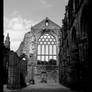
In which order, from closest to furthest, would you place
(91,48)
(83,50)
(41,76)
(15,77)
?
(91,48)
(83,50)
(15,77)
(41,76)

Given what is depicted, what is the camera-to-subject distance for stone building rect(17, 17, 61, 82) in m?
33.7

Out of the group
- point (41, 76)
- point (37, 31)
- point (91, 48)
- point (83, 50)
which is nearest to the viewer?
point (91, 48)

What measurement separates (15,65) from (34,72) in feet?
58.0

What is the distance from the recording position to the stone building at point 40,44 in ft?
111

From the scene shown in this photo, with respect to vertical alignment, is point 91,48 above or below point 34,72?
above

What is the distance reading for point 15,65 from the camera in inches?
630

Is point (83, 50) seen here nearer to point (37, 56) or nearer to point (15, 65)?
point (15, 65)

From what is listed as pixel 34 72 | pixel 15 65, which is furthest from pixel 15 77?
pixel 34 72

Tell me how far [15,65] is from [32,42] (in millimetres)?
19207

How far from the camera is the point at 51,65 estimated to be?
3381 cm

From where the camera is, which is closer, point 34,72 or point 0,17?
point 0,17

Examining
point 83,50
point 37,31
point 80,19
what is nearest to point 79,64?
point 83,50

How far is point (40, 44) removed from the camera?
3506 centimetres

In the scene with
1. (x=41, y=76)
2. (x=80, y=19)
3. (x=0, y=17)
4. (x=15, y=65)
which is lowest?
(x=41, y=76)
